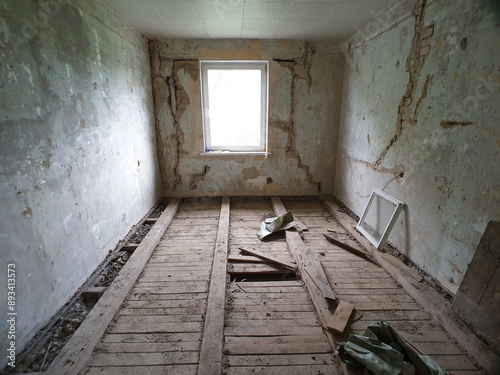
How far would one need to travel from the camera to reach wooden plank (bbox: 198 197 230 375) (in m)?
1.45

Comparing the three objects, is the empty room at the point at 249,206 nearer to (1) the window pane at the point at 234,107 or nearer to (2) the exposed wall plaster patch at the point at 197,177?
(1) the window pane at the point at 234,107

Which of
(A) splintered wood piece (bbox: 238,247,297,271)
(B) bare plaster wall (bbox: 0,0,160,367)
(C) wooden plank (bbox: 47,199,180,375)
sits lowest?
(A) splintered wood piece (bbox: 238,247,297,271)

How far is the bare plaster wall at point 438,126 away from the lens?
5.43 feet

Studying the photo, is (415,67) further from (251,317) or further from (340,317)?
(251,317)

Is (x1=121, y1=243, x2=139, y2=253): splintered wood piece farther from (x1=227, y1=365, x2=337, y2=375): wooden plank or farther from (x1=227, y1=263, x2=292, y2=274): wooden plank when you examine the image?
(x1=227, y1=365, x2=337, y2=375): wooden plank

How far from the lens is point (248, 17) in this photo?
2.85m

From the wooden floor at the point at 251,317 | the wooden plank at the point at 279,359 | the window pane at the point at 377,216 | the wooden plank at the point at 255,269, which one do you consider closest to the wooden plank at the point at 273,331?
the wooden floor at the point at 251,317

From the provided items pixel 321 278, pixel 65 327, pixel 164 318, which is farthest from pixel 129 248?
pixel 321 278

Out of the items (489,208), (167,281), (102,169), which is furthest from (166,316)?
(489,208)

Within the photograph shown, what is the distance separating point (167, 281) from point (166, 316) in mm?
418

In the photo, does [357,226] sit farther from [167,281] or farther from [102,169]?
[102,169]

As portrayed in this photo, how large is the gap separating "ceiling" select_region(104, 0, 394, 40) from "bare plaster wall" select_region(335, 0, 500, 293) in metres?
0.40

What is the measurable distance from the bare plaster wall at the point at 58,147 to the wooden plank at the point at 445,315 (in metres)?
2.70

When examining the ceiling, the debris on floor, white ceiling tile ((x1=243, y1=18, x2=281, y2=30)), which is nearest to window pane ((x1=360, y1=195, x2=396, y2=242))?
the debris on floor
